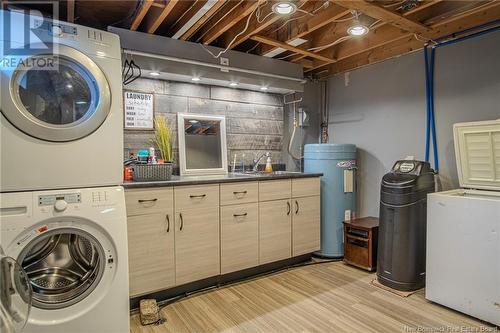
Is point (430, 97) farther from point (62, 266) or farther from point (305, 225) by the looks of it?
point (62, 266)

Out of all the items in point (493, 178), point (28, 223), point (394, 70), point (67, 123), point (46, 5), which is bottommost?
point (28, 223)

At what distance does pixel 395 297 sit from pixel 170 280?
180 cm

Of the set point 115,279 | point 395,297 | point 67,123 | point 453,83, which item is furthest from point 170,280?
point 453,83

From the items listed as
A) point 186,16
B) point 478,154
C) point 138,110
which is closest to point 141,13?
point 186,16

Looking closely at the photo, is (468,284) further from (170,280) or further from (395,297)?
(170,280)

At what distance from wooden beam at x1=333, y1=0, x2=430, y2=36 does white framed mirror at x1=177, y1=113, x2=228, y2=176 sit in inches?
64.1

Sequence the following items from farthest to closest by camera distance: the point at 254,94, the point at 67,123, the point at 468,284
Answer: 1. the point at 254,94
2. the point at 468,284
3. the point at 67,123

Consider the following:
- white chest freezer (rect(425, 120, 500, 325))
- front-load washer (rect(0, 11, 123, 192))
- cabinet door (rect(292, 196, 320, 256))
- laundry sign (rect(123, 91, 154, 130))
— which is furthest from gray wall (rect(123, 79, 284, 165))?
white chest freezer (rect(425, 120, 500, 325))

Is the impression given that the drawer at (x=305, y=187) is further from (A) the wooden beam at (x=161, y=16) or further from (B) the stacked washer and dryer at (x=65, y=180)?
(A) the wooden beam at (x=161, y=16)

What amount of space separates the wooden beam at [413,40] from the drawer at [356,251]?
6.43ft

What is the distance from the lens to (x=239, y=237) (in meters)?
2.60

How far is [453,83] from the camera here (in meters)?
2.67

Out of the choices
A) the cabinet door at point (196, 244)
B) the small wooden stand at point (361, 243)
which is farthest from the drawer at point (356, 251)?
the cabinet door at point (196, 244)

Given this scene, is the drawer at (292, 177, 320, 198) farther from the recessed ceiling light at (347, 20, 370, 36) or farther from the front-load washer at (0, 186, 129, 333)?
the front-load washer at (0, 186, 129, 333)
